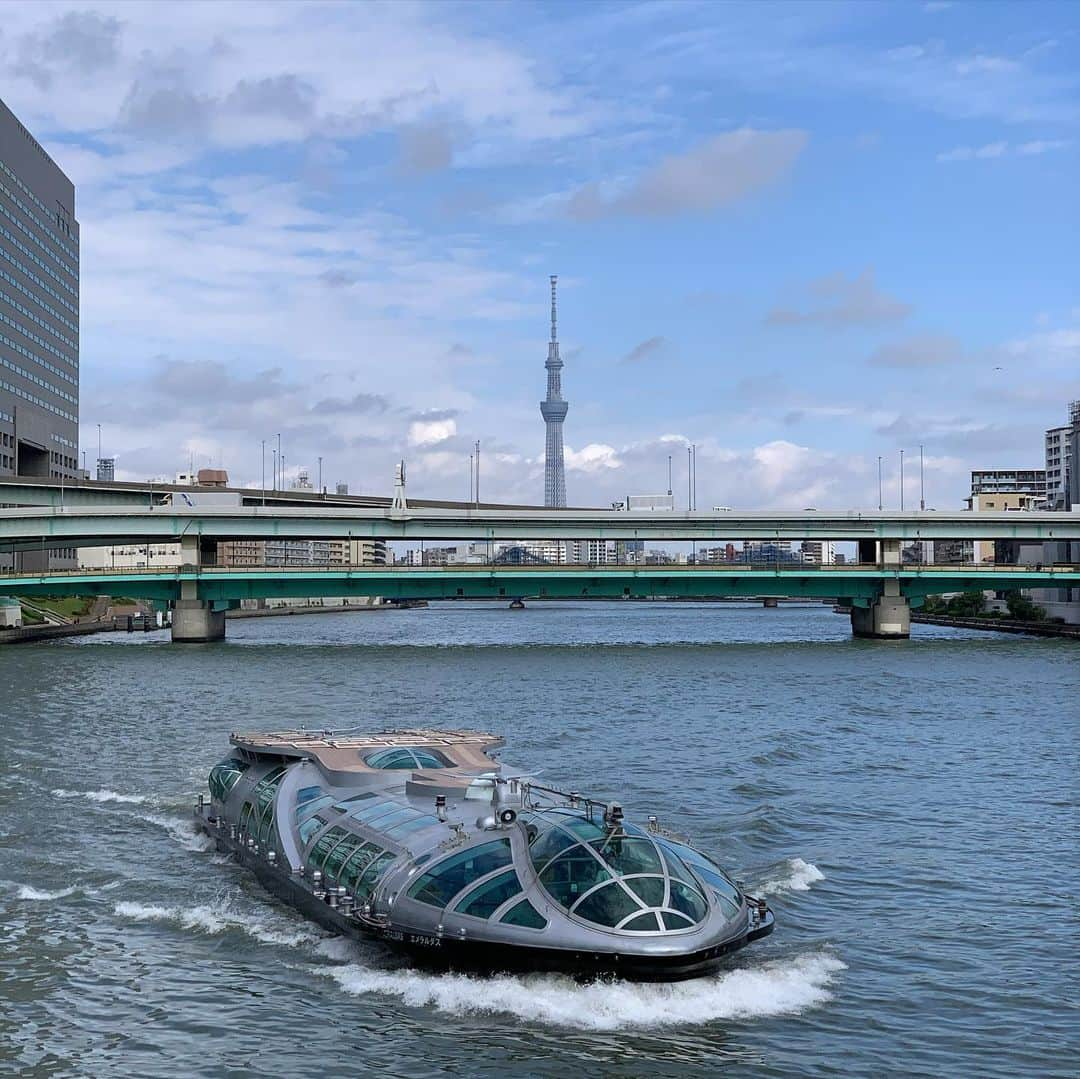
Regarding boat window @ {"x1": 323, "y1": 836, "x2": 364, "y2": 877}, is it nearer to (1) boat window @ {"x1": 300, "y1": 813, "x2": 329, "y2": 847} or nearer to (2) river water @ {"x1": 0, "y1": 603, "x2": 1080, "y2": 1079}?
(2) river water @ {"x1": 0, "y1": 603, "x2": 1080, "y2": 1079}

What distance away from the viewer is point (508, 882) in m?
21.6

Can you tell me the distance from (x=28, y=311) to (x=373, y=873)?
179 meters

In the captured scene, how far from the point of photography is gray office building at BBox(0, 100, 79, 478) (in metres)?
173

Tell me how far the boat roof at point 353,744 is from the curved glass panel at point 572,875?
9718mm

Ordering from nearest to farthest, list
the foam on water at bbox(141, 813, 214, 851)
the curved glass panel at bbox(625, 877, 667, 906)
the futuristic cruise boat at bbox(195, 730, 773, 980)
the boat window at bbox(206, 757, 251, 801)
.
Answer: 1. the futuristic cruise boat at bbox(195, 730, 773, 980)
2. the curved glass panel at bbox(625, 877, 667, 906)
3. the foam on water at bbox(141, 813, 214, 851)
4. the boat window at bbox(206, 757, 251, 801)

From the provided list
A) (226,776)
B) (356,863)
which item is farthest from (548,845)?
(226,776)

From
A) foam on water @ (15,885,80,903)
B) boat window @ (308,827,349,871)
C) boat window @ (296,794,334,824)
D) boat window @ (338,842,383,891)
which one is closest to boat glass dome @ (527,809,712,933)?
boat window @ (338,842,383,891)

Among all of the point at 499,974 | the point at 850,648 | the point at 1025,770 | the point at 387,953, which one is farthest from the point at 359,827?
the point at 850,648

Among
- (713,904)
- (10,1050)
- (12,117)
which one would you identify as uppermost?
(12,117)

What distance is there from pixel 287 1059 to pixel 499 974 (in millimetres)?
3695

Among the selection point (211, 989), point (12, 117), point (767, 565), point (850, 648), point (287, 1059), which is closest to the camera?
point (287, 1059)

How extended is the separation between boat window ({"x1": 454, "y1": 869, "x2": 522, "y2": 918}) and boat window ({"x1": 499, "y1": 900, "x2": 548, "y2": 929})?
0.26m

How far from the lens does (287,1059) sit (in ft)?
64.4

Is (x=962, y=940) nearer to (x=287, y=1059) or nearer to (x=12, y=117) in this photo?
(x=287, y=1059)
